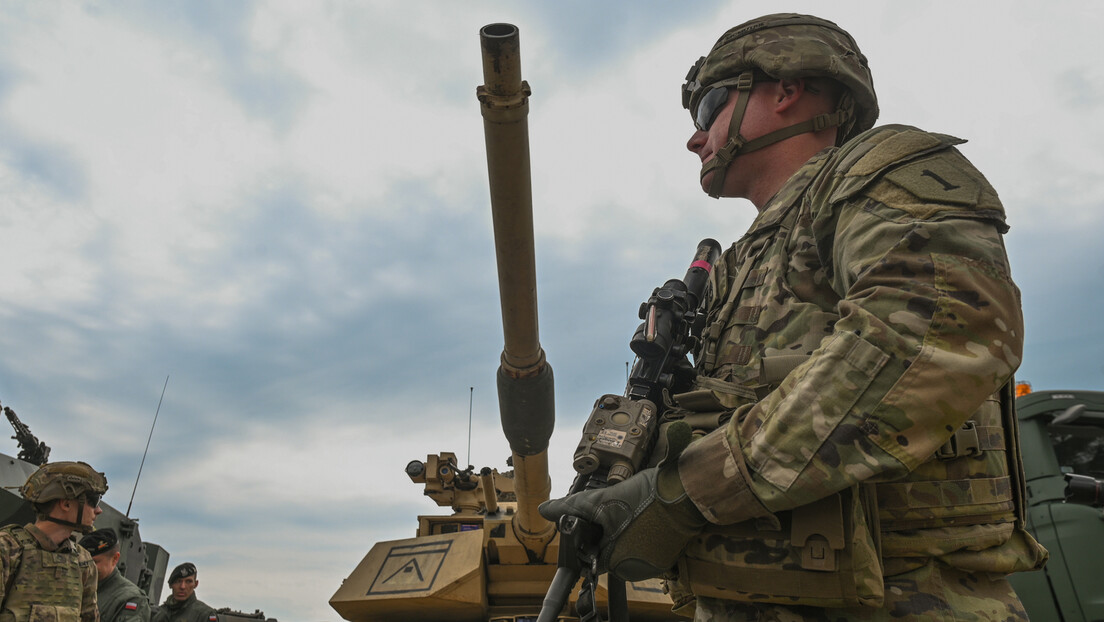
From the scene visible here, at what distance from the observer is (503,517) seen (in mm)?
8211

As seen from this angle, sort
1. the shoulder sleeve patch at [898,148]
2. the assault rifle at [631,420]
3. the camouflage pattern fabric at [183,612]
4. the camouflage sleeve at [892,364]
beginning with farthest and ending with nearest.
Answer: the camouflage pattern fabric at [183,612], the assault rifle at [631,420], the shoulder sleeve patch at [898,148], the camouflage sleeve at [892,364]

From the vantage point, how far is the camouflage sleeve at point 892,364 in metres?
1.35

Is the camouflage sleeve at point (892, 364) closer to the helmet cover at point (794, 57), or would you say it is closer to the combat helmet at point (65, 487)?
the helmet cover at point (794, 57)

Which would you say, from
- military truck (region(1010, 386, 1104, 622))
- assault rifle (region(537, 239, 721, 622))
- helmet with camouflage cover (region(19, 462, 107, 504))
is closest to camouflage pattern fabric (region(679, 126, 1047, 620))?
assault rifle (region(537, 239, 721, 622))

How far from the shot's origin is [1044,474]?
518cm

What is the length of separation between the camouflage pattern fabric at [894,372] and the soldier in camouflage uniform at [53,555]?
5350 mm

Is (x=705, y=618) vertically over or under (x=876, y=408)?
under

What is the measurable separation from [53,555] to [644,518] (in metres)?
5.34

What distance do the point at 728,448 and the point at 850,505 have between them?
274mm

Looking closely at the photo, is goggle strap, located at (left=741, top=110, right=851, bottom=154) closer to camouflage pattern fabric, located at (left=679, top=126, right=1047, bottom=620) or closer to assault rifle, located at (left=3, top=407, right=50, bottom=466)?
camouflage pattern fabric, located at (left=679, top=126, right=1047, bottom=620)

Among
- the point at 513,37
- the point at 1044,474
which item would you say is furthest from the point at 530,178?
the point at 1044,474

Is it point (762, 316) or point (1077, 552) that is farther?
A: point (1077, 552)

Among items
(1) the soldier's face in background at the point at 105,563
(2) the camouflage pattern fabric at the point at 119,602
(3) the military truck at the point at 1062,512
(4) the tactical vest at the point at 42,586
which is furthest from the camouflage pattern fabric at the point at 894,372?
(1) the soldier's face in background at the point at 105,563

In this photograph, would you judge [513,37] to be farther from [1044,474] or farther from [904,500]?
[1044,474]
